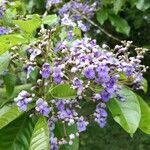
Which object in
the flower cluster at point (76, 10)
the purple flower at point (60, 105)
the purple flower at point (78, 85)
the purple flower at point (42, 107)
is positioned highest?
the purple flower at point (78, 85)

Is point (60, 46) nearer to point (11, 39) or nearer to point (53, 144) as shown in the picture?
point (11, 39)

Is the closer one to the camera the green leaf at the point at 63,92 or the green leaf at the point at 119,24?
the green leaf at the point at 63,92

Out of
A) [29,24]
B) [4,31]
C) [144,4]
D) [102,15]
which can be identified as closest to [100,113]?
[29,24]

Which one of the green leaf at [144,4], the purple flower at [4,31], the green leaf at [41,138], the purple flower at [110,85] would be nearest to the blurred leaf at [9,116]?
the green leaf at [41,138]

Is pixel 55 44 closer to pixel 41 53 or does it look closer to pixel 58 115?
pixel 41 53

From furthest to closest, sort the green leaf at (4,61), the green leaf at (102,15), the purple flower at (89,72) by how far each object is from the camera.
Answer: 1. the green leaf at (102,15)
2. the green leaf at (4,61)
3. the purple flower at (89,72)

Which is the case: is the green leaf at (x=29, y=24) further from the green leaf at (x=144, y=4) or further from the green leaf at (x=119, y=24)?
the green leaf at (x=119, y=24)
